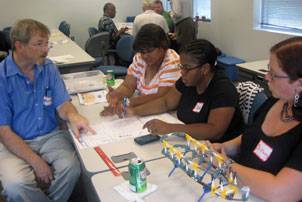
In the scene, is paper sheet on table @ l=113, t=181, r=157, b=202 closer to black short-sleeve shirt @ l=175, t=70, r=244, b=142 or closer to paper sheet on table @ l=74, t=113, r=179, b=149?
paper sheet on table @ l=74, t=113, r=179, b=149

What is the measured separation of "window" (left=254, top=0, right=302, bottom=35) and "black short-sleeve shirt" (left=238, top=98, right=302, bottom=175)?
10.0 ft

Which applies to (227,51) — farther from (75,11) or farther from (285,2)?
(75,11)

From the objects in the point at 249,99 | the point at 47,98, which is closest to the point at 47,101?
the point at 47,98

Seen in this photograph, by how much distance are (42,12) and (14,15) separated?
2.05 feet

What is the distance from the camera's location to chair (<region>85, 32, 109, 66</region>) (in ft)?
15.7

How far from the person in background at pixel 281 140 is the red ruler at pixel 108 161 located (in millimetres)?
494

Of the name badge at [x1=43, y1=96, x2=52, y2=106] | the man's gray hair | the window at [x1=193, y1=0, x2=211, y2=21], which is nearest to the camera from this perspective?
the man's gray hair

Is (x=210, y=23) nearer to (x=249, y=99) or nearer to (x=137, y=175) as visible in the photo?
(x=249, y=99)

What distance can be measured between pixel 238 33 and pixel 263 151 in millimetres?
4067

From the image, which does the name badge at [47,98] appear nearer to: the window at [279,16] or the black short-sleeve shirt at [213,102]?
the black short-sleeve shirt at [213,102]

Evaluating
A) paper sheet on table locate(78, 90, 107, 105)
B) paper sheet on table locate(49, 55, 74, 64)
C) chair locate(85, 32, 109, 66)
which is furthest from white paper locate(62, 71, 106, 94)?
chair locate(85, 32, 109, 66)

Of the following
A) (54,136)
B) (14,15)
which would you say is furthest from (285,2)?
(14,15)

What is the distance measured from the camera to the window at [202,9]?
5.96 metres

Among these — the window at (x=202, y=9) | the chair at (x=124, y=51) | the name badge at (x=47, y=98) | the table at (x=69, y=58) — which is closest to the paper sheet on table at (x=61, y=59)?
the table at (x=69, y=58)
